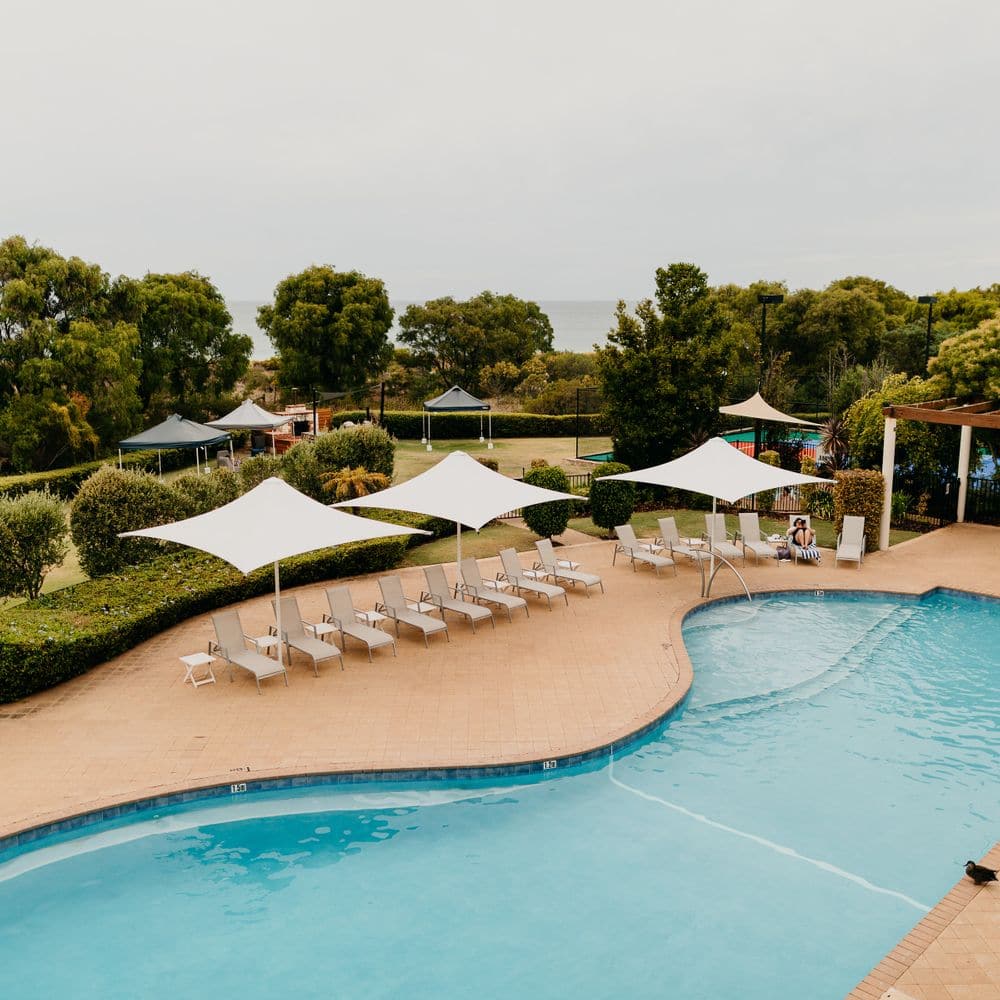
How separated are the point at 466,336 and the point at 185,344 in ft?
72.9

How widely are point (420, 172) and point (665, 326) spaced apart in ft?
133

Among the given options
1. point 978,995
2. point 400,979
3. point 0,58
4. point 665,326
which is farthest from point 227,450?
point 978,995

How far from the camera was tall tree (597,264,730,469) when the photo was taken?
23.9 m

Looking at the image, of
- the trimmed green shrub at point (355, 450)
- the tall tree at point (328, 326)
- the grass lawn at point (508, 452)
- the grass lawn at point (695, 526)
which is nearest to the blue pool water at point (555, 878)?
the grass lawn at point (695, 526)

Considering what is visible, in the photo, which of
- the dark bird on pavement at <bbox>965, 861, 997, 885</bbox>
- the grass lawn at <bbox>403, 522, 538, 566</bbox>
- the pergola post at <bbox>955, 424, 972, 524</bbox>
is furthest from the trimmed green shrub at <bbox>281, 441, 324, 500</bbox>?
the dark bird on pavement at <bbox>965, 861, 997, 885</bbox>

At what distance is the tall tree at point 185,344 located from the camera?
41.1 meters

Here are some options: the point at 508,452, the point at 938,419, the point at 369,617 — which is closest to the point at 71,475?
the point at 508,452

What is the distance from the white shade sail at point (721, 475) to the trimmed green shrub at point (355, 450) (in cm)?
768

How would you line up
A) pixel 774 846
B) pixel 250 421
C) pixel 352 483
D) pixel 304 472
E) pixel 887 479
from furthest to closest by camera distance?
pixel 250 421, pixel 304 472, pixel 352 483, pixel 887 479, pixel 774 846

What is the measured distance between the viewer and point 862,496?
60.5ft

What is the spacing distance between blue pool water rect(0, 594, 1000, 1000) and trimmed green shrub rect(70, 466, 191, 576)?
8031 millimetres

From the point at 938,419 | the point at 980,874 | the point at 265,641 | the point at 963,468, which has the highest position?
the point at 938,419

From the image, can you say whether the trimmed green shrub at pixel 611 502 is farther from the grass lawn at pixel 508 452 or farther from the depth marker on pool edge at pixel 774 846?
the depth marker on pool edge at pixel 774 846

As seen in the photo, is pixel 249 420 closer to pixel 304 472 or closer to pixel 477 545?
pixel 304 472
